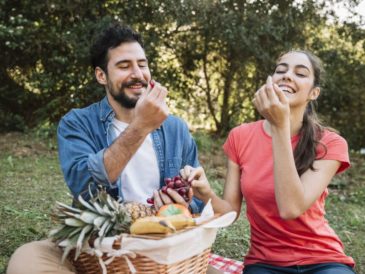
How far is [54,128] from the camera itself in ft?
30.6

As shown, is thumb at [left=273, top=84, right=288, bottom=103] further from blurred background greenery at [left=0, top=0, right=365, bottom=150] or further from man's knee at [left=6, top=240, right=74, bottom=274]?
blurred background greenery at [left=0, top=0, right=365, bottom=150]

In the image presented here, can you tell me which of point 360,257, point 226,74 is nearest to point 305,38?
point 226,74

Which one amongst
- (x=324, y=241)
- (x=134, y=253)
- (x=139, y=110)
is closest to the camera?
(x=134, y=253)

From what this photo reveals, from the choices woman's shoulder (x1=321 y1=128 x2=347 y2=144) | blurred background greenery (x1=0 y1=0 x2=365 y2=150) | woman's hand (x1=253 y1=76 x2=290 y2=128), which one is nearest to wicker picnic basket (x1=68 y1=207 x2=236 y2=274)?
woman's hand (x1=253 y1=76 x2=290 y2=128)

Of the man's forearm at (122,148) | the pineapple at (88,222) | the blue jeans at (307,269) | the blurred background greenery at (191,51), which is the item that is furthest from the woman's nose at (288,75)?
the blurred background greenery at (191,51)

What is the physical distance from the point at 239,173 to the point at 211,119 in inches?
337

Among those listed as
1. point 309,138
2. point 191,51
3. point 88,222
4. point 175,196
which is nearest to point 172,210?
point 175,196

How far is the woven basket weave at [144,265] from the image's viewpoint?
215 cm

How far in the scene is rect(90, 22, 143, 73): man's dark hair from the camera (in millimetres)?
3227

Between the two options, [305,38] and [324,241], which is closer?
[324,241]

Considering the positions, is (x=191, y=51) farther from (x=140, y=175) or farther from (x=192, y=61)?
(x=140, y=175)

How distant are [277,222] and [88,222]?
1.18 metres

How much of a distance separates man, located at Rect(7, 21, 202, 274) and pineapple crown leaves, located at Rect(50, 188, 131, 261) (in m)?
0.26

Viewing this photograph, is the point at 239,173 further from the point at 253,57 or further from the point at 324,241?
the point at 253,57
